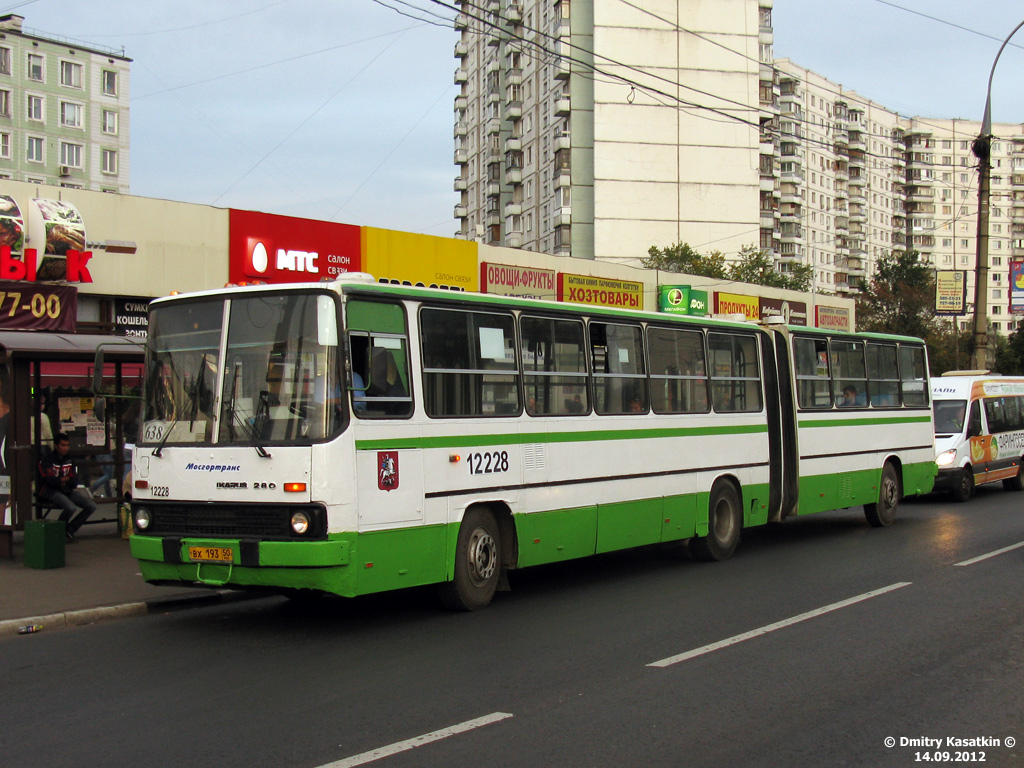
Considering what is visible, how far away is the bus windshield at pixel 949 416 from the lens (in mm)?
22516

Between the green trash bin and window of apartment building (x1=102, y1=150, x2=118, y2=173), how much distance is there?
63.8 metres

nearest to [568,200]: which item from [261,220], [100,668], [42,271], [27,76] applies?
[27,76]

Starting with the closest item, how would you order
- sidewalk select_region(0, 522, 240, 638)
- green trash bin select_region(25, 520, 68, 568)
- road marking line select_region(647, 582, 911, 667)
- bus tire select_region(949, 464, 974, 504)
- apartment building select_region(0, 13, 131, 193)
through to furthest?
road marking line select_region(647, 582, 911, 667) < sidewalk select_region(0, 522, 240, 638) < green trash bin select_region(25, 520, 68, 568) < bus tire select_region(949, 464, 974, 504) < apartment building select_region(0, 13, 131, 193)

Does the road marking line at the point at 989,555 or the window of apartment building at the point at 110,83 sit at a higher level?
the window of apartment building at the point at 110,83

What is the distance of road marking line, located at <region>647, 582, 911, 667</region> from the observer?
7803mm

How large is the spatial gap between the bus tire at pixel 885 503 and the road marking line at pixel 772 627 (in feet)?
20.9

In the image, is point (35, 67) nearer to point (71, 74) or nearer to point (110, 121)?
point (71, 74)

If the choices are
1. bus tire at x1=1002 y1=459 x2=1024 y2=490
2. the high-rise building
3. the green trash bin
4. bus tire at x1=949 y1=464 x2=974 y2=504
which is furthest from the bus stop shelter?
the high-rise building

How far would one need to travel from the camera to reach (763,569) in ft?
41.5

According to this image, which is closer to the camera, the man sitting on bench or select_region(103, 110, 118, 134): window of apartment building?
the man sitting on bench

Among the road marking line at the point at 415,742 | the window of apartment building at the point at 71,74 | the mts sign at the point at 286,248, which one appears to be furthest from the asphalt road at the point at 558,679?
the window of apartment building at the point at 71,74

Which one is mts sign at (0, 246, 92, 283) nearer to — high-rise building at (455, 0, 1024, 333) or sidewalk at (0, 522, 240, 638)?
sidewalk at (0, 522, 240, 638)

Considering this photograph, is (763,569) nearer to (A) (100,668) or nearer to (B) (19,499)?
(A) (100,668)

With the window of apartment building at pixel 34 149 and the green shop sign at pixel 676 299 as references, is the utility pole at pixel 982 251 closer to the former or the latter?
the green shop sign at pixel 676 299
